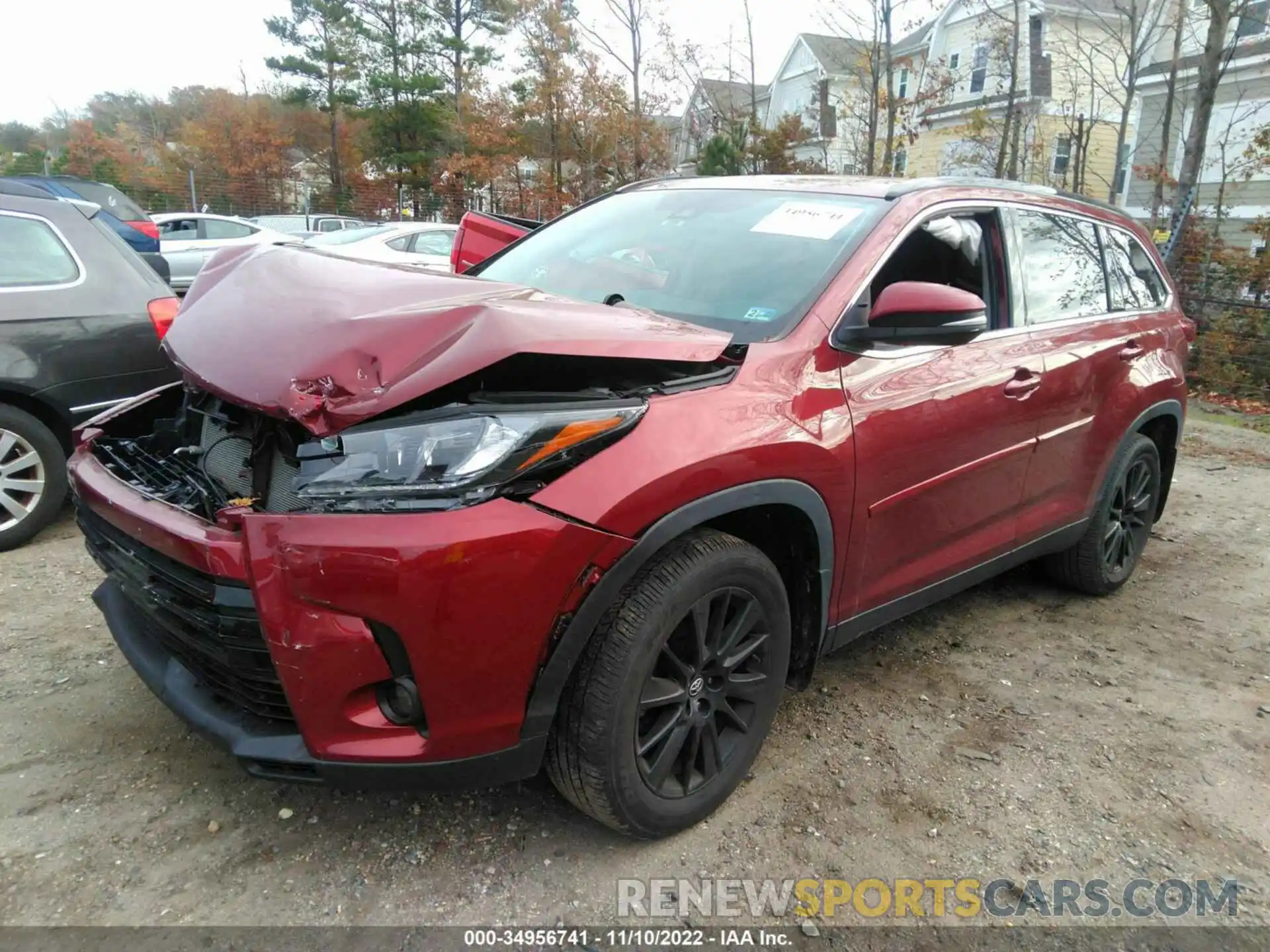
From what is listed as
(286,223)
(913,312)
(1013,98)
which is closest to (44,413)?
(913,312)

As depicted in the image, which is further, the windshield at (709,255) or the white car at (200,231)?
the white car at (200,231)

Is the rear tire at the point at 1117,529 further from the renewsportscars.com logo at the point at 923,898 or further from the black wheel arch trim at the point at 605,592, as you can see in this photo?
the black wheel arch trim at the point at 605,592

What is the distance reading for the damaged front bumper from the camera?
1.82m

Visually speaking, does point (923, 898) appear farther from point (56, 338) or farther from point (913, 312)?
point (56, 338)

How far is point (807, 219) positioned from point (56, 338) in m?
3.50

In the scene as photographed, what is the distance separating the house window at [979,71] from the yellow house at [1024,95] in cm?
6

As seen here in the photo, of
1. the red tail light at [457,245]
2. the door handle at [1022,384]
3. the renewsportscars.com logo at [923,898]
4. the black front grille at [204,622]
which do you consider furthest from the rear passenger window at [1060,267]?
the black front grille at [204,622]

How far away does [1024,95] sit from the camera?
17703 millimetres

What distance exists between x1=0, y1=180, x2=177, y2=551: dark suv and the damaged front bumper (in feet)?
8.21

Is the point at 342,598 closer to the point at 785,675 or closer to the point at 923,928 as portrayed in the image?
the point at 785,675

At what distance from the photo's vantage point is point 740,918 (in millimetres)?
2152

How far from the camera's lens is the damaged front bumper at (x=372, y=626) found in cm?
182

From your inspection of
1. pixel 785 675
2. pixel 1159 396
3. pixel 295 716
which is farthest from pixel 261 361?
pixel 1159 396

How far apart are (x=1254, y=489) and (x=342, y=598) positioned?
271 inches
